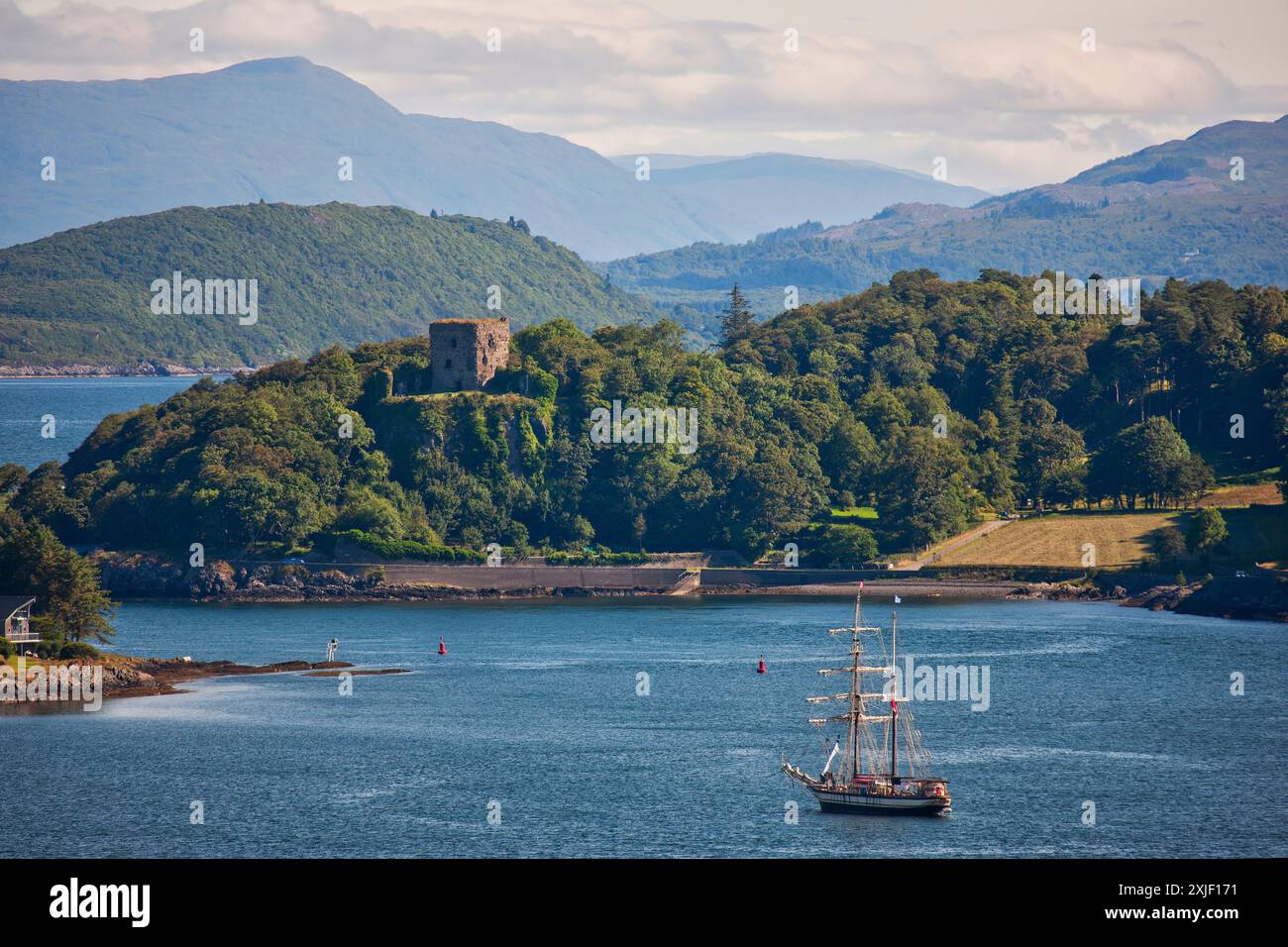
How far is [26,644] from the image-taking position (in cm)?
8031

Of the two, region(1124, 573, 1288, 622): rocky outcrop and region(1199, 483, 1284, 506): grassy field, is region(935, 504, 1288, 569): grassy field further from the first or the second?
region(1124, 573, 1288, 622): rocky outcrop

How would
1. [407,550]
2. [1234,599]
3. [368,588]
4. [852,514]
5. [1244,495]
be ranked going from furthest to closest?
[852,514]
[1244,495]
[407,550]
[368,588]
[1234,599]

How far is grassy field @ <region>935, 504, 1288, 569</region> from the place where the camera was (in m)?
121

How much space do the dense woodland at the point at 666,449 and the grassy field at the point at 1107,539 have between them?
308 cm

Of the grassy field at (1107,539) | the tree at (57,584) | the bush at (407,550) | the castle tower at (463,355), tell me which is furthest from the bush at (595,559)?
the tree at (57,584)

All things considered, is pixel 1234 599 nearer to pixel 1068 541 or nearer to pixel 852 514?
pixel 1068 541

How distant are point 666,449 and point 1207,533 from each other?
43.9 metres

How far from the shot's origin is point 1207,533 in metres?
120

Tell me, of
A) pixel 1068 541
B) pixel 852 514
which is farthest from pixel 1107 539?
pixel 852 514

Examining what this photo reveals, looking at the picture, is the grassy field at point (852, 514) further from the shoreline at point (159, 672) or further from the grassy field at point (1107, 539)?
the shoreline at point (159, 672)

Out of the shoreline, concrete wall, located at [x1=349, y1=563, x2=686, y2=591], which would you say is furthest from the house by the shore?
concrete wall, located at [x1=349, y1=563, x2=686, y2=591]

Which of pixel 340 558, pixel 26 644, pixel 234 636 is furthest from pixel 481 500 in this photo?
pixel 26 644

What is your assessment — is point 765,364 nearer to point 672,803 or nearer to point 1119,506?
point 1119,506

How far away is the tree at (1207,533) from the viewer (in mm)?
120125
